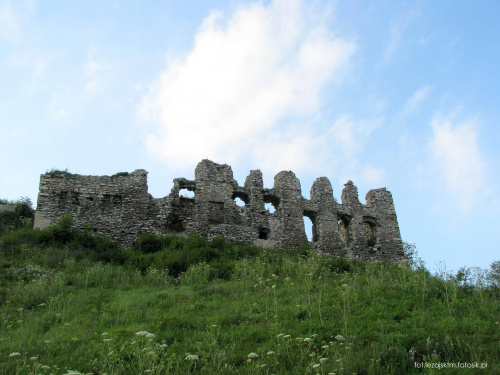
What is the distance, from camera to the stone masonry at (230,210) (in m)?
22.9

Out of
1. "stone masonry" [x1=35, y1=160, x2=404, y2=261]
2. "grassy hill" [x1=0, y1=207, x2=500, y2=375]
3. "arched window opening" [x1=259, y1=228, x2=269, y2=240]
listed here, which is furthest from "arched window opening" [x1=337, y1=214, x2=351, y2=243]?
"grassy hill" [x1=0, y1=207, x2=500, y2=375]

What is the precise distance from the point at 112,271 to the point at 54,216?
24.1ft

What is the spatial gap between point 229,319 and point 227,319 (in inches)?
1.9

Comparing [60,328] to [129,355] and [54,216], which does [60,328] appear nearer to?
[129,355]

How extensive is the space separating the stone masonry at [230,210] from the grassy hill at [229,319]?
4430 mm

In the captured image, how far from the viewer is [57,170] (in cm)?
2361

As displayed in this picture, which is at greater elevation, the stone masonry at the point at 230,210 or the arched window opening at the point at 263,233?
the stone masonry at the point at 230,210

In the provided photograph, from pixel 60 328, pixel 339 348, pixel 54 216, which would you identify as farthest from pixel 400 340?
pixel 54 216

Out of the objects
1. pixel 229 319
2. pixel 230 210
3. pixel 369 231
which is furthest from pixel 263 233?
pixel 229 319

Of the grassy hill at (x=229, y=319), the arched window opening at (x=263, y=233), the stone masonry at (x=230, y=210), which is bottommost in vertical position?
the grassy hill at (x=229, y=319)

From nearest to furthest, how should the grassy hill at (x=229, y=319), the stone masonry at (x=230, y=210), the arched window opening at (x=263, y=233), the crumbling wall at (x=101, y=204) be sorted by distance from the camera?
the grassy hill at (x=229, y=319), the crumbling wall at (x=101, y=204), the stone masonry at (x=230, y=210), the arched window opening at (x=263, y=233)

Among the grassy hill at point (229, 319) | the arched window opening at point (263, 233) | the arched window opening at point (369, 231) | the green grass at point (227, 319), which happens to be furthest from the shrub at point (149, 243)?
the arched window opening at point (369, 231)

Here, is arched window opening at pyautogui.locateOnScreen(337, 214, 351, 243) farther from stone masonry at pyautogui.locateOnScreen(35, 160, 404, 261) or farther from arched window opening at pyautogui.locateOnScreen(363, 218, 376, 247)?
arched window opening at pyautogui.locateOnScreen(363, 218, 376, 247)

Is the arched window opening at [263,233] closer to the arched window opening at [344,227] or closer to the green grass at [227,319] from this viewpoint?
the arched window opening at [344,227]
